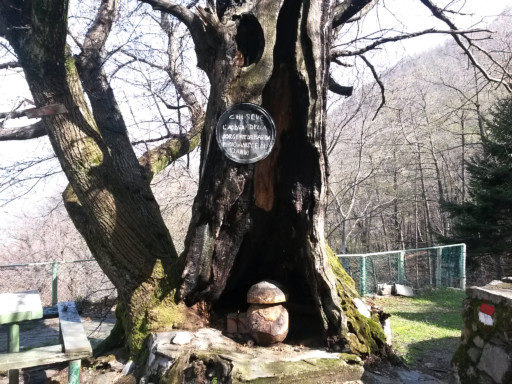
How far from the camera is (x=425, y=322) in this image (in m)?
7.62

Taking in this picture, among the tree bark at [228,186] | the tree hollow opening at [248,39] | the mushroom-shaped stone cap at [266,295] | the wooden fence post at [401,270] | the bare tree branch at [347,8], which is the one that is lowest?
the wooden fence post at [401,270]

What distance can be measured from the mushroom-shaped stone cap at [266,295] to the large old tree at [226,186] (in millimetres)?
399

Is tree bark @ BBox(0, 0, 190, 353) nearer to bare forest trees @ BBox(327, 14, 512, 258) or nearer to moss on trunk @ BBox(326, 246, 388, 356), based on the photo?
moss on trunk @ BBox(326, 246, 388, 356)

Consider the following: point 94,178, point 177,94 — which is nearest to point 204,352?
point 94,178

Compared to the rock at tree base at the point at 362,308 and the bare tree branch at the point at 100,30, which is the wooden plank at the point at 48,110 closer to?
the bare tree branch at the point at 100,30

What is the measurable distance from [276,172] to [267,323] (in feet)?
4.72

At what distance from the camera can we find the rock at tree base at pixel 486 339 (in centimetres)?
353

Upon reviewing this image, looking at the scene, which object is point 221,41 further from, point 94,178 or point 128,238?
point 128,238

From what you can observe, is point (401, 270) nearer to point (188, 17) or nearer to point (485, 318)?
point (485, 318)

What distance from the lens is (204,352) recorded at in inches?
131

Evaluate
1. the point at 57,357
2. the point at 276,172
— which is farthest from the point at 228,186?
the point at 57,357

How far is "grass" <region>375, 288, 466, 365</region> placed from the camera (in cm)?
562

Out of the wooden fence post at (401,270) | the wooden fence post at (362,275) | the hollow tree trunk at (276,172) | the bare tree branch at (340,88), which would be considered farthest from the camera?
the wooden fence post at (401,270)

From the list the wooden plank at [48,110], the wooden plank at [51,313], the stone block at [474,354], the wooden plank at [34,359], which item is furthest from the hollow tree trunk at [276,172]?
the wooden plank at [51,313]
